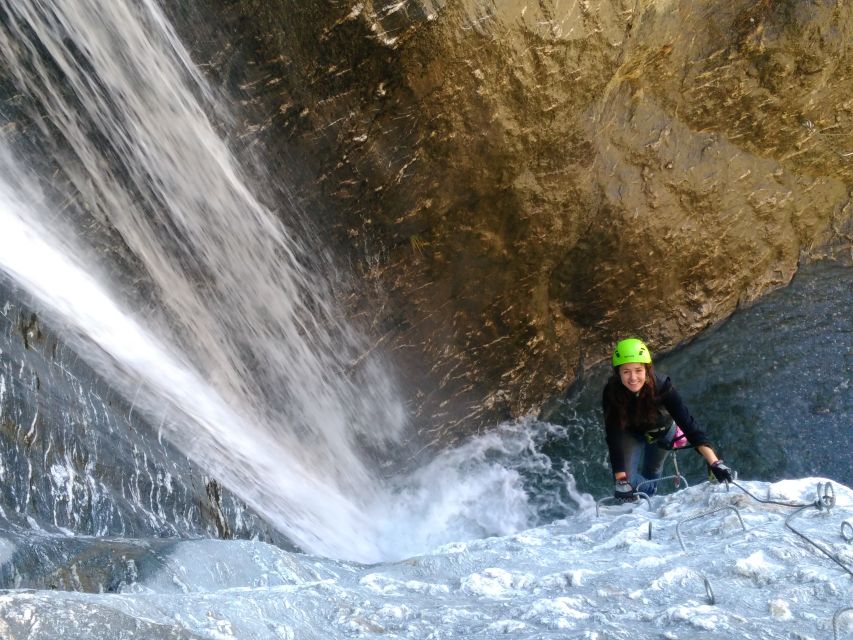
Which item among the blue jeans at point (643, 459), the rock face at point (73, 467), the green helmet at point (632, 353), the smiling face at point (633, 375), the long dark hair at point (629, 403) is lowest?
the blue jeans at point (643, 459)

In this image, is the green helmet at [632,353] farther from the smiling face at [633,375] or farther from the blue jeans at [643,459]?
the blue jeans at [643,459]

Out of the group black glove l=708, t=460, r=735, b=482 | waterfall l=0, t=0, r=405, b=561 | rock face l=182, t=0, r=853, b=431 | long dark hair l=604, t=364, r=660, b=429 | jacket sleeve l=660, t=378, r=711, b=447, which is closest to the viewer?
black glove l=708, t=460, r=735, b=482

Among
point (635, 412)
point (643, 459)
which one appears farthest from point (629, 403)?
point (643, 459)

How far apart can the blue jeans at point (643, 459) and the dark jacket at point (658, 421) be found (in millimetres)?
44

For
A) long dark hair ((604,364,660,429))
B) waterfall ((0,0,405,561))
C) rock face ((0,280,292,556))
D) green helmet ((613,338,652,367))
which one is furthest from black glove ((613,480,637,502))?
rock face ((0,280,292,556))

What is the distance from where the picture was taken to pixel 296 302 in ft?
19.8

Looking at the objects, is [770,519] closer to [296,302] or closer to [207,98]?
[296,302]

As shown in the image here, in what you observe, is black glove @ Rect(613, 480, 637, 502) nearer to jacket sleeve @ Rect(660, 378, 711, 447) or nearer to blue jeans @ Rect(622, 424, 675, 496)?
blue jeans @ Rect(622, 424, 675, 496)

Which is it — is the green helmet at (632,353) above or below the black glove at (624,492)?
above

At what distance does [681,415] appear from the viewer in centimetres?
477

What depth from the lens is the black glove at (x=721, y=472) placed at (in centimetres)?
422

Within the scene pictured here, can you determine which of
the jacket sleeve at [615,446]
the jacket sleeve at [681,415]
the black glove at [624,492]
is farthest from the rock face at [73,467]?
the jacket sleeve at [681,415]

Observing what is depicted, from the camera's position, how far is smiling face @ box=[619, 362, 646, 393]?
4812 mm

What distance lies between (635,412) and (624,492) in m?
0.49
